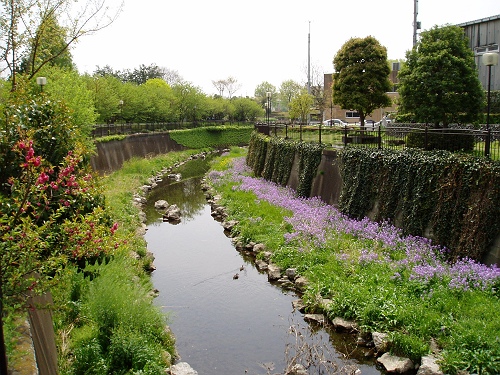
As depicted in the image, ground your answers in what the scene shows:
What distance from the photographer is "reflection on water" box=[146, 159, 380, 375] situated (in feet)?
26.7

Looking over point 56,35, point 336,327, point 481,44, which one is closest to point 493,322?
point 336,327

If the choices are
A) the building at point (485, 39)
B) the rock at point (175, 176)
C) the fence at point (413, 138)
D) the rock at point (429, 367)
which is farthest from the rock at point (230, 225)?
the building at point (485, 39)

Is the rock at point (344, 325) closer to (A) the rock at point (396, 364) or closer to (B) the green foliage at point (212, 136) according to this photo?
(A) the rock at point (396, 364)

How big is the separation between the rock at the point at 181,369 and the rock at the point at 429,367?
3417mm

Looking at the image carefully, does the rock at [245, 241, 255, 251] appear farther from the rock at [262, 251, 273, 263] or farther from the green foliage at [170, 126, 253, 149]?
the green foliage at [170, 126, 253, 149]

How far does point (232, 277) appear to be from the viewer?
12.2 metres

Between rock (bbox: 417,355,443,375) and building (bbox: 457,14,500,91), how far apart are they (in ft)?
68.3

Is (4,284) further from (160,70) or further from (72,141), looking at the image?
(160,70)

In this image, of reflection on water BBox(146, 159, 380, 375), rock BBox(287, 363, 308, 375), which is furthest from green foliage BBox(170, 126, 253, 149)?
rock BBox(287, 363, 308, 375)

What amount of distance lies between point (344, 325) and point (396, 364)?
4.77 feet

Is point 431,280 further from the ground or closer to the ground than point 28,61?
closer to the ground

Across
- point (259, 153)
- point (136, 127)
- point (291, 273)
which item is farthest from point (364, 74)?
point (136, 127)

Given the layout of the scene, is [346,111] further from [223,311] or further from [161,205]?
[223,311]

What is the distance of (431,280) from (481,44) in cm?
1984
